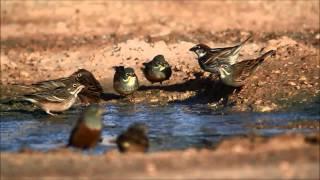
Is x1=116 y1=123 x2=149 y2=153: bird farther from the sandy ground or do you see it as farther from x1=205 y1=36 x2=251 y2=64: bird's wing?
x1=205 y1=36 x2=251 y2=64: bird's wing

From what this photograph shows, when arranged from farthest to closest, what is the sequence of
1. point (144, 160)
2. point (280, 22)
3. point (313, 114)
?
point (280, 22) → point (313, 114) → point (144, 160)

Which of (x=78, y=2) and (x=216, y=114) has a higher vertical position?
(x=78, y=2)

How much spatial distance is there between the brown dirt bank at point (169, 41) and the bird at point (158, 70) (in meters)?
0.18

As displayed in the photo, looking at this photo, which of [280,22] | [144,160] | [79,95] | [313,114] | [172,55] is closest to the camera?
[144,160]

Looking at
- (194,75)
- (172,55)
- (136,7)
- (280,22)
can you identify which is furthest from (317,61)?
(136,7)

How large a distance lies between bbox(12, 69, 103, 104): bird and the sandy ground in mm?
698

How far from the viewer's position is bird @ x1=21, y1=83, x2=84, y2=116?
15367 millimetres

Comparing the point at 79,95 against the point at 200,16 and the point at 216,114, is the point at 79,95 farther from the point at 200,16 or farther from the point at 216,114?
the point at 200,16

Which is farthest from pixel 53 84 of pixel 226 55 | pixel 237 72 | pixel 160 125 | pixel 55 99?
pixel 160 125

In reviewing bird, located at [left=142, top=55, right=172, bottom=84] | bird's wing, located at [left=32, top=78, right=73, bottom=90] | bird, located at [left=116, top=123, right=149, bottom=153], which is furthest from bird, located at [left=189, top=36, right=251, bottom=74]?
bird, located at [left=116, top=123, right=149, bottom=153]

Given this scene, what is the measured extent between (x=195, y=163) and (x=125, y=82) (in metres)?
7.20

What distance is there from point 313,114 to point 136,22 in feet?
30.8

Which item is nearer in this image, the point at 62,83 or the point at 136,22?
the point at 62,83

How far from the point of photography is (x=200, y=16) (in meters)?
22.8
